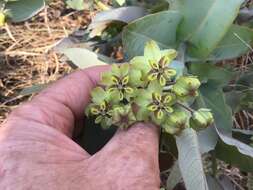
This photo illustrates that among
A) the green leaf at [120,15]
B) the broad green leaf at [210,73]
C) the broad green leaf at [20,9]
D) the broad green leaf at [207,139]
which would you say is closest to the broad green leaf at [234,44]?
the broad green leaf at [210,73]

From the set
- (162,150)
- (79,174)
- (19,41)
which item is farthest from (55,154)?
(19,41)

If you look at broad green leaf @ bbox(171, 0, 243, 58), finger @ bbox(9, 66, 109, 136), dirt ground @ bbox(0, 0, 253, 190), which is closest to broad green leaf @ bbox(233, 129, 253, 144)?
broad green leaf @ bbox(171, 0, 243, 58)

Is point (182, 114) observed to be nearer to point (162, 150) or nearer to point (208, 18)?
point (208, 18)

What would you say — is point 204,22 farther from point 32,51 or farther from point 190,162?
point 32,51

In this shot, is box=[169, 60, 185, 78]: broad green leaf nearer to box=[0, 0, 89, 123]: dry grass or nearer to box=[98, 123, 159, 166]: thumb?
box=[98, 123, 159, 166]: thumb

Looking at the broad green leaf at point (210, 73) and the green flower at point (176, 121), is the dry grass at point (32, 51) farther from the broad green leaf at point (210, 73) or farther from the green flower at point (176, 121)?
the green flower at point (176, 121)

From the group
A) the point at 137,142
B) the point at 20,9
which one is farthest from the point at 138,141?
the point at 20,9
